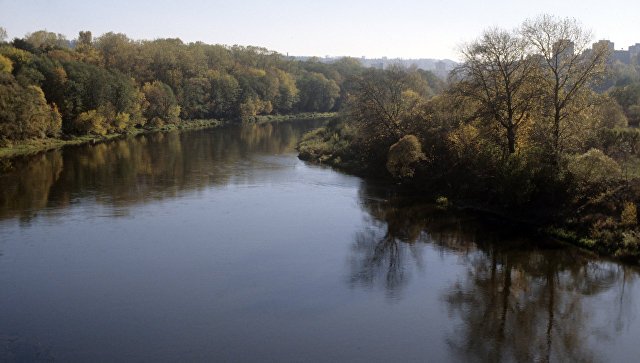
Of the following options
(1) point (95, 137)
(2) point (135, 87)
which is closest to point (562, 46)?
(1) point (95, 137)

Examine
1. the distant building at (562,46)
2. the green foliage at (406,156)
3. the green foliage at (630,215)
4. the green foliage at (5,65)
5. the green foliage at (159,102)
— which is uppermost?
the distant building at (562,46)

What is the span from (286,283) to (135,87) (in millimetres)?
63489

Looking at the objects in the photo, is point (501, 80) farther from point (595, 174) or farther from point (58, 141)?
point (58, 141)

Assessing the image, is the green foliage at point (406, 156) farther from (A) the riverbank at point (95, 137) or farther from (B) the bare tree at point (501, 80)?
(A) the riverbank at point (95, 137)

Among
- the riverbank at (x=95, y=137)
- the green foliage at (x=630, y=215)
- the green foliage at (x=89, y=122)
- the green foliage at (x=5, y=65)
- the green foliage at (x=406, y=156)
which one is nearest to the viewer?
the green foliage at (x=630, y=215)

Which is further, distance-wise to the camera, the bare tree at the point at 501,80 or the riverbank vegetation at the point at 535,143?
the bare tree at the point at 501,80

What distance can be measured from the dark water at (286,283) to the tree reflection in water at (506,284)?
78 millimetres

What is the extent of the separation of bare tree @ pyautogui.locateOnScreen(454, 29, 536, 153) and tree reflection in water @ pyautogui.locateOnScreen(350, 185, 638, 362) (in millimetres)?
6858

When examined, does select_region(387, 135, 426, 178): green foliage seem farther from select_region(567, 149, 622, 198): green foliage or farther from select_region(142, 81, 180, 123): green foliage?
select_region(142, 81, 180, 123): green foliage

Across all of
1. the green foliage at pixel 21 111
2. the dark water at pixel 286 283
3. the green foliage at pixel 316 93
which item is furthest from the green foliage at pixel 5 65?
the green foliage at pixel 316 93

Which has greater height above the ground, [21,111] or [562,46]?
[562,46]

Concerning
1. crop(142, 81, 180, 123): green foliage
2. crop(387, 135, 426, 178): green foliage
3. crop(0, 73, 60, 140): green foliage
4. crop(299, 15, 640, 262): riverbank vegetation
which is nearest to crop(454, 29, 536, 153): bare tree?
crop(299, 15, 640, 262): riverbank vegetation

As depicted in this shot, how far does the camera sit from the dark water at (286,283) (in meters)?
17.4

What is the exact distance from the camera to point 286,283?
22016mm
